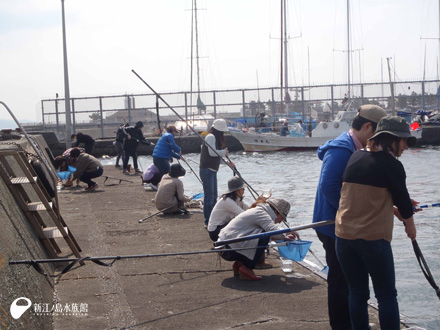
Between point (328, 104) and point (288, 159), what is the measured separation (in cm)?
828

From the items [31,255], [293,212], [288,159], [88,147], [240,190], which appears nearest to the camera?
[31,255]

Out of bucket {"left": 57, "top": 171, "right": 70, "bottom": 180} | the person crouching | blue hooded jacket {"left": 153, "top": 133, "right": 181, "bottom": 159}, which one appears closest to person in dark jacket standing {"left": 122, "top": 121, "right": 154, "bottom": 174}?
bucket {"left": 57, "top": 171, "right": 70, "bottom": 180}

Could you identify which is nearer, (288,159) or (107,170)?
(107,170)

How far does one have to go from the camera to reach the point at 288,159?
→ 107 feet

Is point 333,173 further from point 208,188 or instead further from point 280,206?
point 208,188

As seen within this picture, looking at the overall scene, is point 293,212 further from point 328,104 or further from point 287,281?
point 328,104

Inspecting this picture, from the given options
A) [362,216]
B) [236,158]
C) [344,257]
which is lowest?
[236,158]

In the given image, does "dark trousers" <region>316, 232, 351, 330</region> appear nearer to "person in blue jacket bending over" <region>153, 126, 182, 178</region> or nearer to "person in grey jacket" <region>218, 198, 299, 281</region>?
"person in grey jacket" <region>218, 198, 299, 281</region>

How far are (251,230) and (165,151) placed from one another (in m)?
7.04

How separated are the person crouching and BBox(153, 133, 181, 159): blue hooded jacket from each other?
7.67ft

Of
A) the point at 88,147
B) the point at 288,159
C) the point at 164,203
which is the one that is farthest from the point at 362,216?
the point at 288,159

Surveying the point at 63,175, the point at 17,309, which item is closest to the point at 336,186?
the point at 17,309

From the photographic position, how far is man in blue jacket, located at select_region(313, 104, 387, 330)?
479 cm

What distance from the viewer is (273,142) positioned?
3734 centimetres
